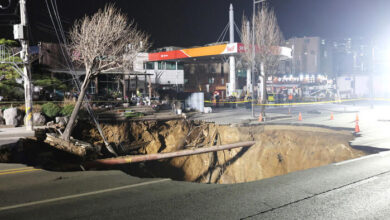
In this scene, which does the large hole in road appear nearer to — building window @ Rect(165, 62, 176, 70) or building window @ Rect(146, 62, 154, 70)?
building window @ Rect(146, 62, 154, 70)

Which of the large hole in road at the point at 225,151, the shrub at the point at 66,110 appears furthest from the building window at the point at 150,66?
the shrub at the point at 66,110

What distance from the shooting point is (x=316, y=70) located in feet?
298

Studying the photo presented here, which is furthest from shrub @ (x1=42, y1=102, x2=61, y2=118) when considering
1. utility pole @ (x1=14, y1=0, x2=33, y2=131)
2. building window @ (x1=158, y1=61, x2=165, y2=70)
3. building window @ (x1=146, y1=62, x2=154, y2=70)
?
building window @ (x1=158, y1=61, x2=165, y2=70)

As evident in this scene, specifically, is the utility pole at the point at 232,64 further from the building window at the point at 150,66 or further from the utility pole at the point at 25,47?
the utility pole at the point at 25,47

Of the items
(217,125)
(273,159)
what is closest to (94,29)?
(217,125)

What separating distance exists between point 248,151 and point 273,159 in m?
1.83

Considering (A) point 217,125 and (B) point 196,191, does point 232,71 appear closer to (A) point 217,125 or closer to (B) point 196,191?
(A) point 217,125

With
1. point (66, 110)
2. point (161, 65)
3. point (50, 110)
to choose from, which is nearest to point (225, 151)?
point (66, 110)

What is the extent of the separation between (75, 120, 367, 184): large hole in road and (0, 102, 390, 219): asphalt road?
6.08 metres

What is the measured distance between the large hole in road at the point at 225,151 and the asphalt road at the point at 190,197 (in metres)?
6.08

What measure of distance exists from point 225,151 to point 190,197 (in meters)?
12.8

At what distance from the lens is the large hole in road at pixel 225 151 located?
15.9m

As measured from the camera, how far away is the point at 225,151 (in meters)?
19.5

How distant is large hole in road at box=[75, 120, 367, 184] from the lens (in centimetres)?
1594
